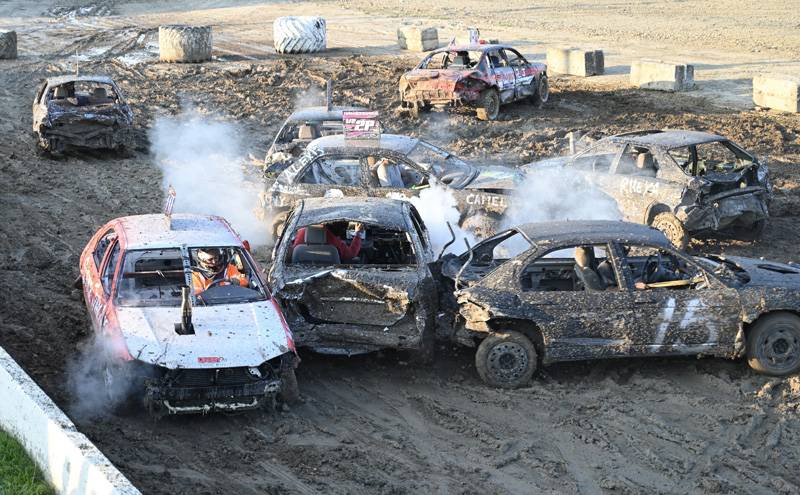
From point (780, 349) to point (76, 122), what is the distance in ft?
44.2

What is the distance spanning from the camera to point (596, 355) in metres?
10.0

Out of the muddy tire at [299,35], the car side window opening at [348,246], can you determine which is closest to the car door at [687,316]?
the car side window opening at [348,246]

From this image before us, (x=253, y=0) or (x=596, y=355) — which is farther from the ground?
(x=253, y=0)

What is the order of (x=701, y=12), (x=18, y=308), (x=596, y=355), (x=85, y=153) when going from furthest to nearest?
(x=701, y=12) < (x=85, y=153) < (x=18, y=308) < (x=596, y=355)

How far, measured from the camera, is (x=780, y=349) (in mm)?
10039

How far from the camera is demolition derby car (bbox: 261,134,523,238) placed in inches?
541

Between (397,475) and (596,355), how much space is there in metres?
2.60

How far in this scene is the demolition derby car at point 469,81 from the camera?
2186 centimetres

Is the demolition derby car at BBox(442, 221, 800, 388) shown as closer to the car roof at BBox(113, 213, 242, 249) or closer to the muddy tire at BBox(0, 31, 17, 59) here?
the car roof at BBox(113, 213, 242, 249)

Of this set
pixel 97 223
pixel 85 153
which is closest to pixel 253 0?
pixel 85 153

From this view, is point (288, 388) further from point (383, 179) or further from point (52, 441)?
point (383, 179)

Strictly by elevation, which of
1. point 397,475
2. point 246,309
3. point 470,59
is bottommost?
point 397,475

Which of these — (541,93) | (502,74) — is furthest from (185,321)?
(541,93)

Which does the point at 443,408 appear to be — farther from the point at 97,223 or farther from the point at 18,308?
the point at 97,223
